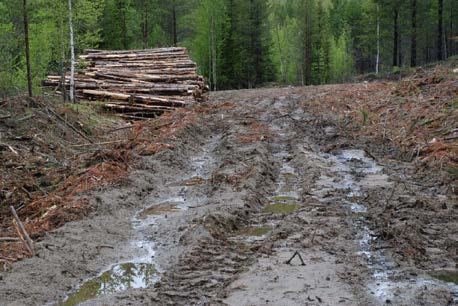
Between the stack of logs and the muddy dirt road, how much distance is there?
6.20 m

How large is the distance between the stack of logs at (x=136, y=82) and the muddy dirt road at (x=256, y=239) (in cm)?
620

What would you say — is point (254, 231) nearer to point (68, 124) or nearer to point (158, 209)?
point (158, 209)

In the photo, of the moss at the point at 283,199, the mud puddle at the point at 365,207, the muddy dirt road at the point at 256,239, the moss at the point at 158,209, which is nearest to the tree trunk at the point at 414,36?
the mud puddle at the point at 365,207

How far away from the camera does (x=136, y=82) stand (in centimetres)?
1738

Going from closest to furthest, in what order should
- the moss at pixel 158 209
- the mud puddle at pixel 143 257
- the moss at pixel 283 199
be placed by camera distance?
the mud puddle at pixel 143 257 < the moss at pixel 158 209 < the moss at pixel 283 199

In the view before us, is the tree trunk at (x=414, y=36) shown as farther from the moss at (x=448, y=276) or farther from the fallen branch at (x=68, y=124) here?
the moss at (x=448, y=276)

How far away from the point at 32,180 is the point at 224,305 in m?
5.57

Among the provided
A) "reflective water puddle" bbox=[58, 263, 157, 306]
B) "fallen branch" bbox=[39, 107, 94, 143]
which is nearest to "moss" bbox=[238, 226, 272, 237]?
"reflective water puddle" bbox=[58, 263, 157, 306]

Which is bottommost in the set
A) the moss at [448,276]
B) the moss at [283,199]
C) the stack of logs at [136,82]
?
the moss at [448,276]

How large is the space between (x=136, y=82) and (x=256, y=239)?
12.7m

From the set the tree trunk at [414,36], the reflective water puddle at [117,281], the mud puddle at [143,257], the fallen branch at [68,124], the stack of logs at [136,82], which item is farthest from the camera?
the tree trunk at [414,36]

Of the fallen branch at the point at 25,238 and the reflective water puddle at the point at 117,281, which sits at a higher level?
the fallen branch at the point at 25,238

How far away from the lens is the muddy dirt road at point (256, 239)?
4.60 metres

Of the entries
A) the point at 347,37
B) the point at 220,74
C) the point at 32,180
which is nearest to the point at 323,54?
the point at 220,74
